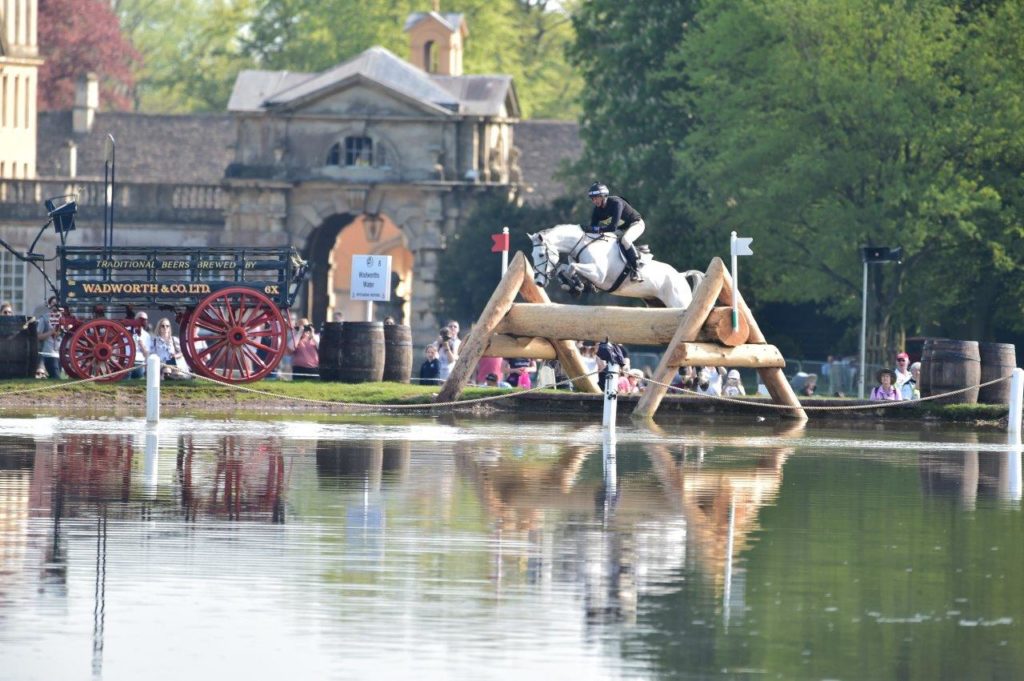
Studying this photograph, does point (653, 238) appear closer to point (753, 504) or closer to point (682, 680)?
point (753, 504)

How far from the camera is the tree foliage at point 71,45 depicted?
9975 centimetres

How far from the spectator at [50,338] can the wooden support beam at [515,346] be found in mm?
6774

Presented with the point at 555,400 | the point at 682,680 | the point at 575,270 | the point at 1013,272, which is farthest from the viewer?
the point at 1013,272

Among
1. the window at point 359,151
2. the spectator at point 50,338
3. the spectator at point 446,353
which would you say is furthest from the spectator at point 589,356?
the window at point 359,151

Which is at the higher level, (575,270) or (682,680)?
(575,270)

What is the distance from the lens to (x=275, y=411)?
30.8 m

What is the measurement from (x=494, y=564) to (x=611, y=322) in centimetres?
1533

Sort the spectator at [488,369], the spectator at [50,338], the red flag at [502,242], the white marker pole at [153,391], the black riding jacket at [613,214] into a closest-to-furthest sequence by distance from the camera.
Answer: the white marker pole at [153,391], the black riding jacket at [613,214], the red flag at [502,242], the spectator at [50,338], the spectator at [488,369]

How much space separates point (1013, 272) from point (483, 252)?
72.7 feet

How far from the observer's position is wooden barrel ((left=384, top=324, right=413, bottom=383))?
3600 centimetres

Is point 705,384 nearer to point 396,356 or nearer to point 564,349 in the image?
point 396,356

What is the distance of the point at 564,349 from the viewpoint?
32.1 meters


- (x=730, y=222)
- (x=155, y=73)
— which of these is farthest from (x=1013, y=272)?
(x=155, y=73)

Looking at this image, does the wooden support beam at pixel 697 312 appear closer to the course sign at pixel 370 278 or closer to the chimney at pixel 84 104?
the course sign at pixel 370 278
